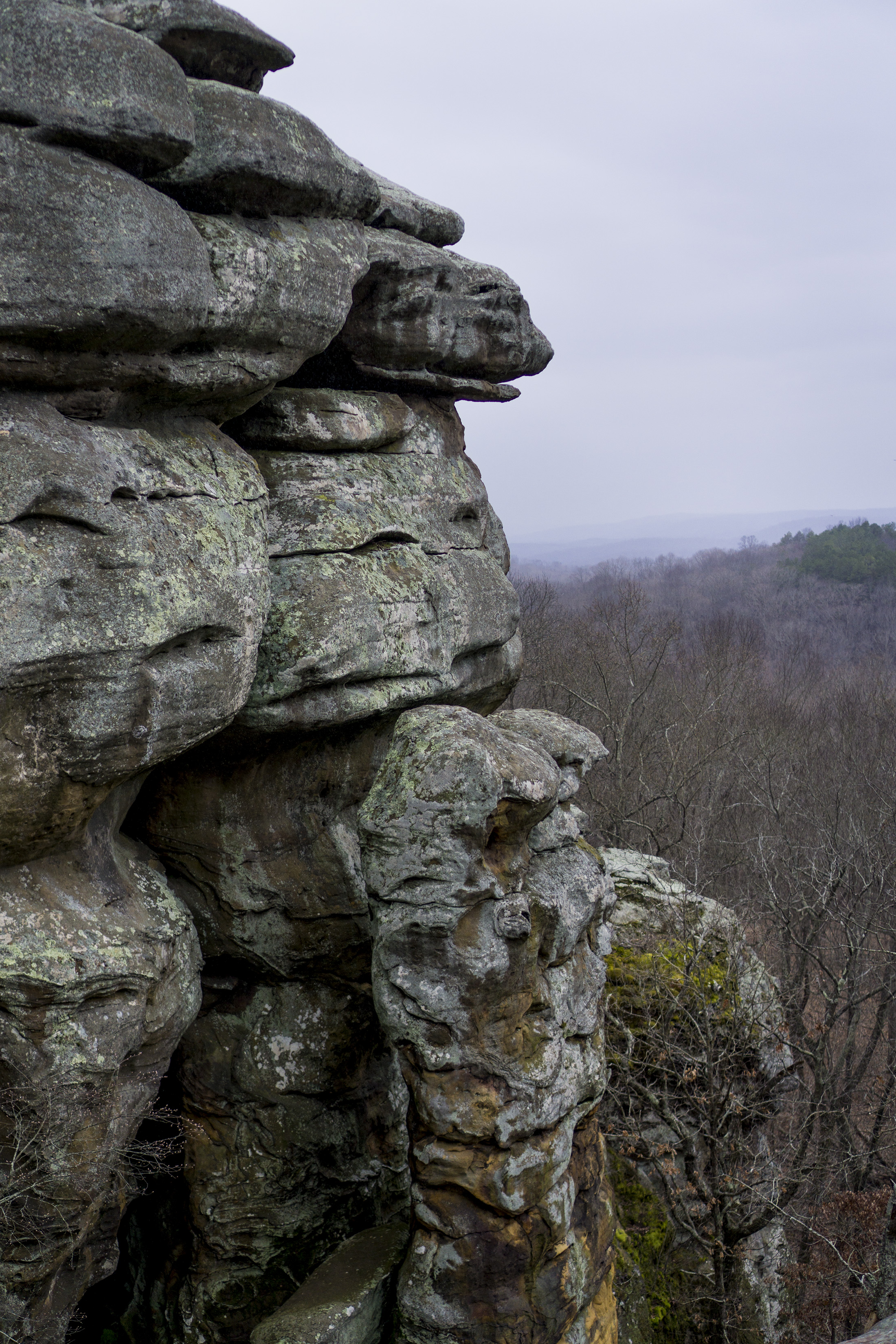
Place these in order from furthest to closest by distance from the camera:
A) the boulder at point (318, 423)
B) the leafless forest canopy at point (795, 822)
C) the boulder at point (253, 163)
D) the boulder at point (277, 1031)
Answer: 1. the leafless forest canopy at point (795, 822)
2. the boulder at point (277, 1031)
3. the boulder at point (318, 423)
4. the boulder at point (253, 163)

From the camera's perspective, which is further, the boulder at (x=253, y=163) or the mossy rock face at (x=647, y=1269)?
the mossy rock face at (x=647, y=1269)

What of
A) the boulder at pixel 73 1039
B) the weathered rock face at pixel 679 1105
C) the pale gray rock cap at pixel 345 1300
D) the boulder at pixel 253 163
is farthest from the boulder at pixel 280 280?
the pale gray rock cap at pixel 345 1300

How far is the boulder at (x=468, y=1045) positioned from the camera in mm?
7961

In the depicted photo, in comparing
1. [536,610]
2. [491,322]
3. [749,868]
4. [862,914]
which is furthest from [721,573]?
[491,322]

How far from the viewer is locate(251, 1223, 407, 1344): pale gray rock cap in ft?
26.2

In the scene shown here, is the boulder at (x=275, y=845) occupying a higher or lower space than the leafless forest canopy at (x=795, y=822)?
higher

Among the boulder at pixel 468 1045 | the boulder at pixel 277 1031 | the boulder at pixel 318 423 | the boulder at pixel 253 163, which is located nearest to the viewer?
the boulder at pixel 253 163

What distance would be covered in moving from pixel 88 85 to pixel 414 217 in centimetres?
448

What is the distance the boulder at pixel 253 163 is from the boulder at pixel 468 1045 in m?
4.40

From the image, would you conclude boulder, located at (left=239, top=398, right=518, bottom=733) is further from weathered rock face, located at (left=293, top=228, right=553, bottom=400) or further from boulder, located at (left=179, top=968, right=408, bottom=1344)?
boulder, located at (left=179, top=968, right=408, bottom=1344)

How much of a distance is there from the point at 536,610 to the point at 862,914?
813 inches

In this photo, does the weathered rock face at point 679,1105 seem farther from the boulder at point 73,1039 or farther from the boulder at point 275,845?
the boulder at point 73,1039

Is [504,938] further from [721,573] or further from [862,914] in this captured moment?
[721,573]

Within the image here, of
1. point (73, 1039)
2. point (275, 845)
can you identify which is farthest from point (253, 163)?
point (73, 1039)
